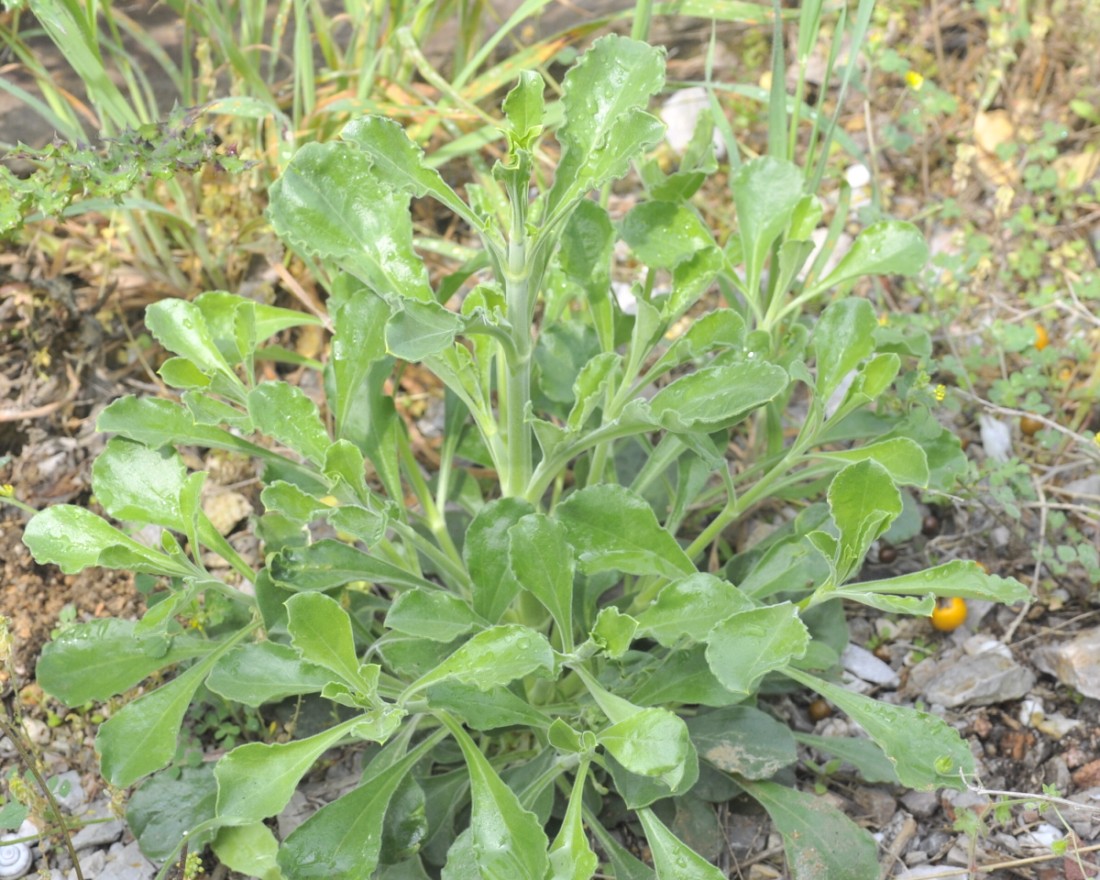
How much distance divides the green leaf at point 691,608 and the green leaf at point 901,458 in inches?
12.4

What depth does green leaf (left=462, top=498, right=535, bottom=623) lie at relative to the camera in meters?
1.93

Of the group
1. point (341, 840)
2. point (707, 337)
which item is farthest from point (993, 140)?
point (341, 840)

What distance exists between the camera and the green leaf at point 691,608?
1.82 metres

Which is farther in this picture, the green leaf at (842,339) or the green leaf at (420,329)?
the green leaf at (842,339)

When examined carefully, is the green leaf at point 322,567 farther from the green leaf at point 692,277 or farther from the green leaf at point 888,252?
the green leaf at point 888,252

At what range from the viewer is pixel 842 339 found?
2.06m

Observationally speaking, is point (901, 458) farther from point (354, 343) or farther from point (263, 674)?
point (263, 674)

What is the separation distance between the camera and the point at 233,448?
2.07 meters

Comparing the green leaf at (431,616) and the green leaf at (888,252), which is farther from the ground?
the green leaf at (888,252)

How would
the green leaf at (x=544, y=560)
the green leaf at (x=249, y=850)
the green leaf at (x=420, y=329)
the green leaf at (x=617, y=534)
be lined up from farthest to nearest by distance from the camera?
1. the green leaf at (x=249, y=850)
2. the green leaf at (x=617, y=534)
3. the green leaf at (x=544, y=560)
4. the green leaf at (x=420, y=329)

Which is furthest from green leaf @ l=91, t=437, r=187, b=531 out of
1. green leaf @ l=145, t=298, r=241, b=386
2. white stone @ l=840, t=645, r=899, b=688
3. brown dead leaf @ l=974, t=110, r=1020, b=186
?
brown dead leaf @ l=974, t=110, r=1020, b=186

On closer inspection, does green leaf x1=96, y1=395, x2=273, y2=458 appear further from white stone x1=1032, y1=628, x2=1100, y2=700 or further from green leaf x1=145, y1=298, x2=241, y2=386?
white stone x1=1032, y1=628, x2=1100, y2=700

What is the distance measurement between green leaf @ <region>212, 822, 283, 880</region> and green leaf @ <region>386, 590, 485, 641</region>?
54 cm

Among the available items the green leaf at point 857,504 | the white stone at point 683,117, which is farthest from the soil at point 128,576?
the white stone at point 683,117
